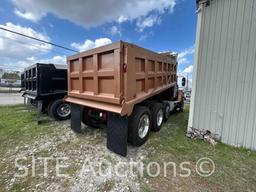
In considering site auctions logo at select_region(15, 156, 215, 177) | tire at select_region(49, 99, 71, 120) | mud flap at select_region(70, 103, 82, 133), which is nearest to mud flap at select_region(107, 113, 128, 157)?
site auctions logo at select_region(15, 156, 215, 177)

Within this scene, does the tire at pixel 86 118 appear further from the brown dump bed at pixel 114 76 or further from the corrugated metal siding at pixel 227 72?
the corrugated metal siding at pixel 227 72

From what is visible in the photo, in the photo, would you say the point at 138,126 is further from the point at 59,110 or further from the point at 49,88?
the point at 49,88

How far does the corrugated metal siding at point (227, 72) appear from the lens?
11.9 feet

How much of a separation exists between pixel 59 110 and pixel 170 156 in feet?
14.8

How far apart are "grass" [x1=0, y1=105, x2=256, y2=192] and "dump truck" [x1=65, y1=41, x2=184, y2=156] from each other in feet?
1.73

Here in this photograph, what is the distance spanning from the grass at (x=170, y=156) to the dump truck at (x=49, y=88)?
63 centimetres

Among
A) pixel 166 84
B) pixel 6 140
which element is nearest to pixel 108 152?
pixel 6 140

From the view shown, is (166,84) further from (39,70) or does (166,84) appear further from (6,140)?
(6,140)

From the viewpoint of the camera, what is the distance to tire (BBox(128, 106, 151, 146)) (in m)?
3.63

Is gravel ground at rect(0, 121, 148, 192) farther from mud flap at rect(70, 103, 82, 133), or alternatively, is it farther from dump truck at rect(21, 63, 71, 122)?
dump truck at rect(21, 63, 71, 122)

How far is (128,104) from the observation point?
3262mm

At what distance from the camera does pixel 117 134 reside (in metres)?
3.36

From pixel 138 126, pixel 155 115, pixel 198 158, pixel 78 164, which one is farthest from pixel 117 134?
pixel 198 158

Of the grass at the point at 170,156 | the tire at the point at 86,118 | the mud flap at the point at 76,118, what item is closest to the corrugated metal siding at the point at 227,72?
the grass at the point at 170,156
